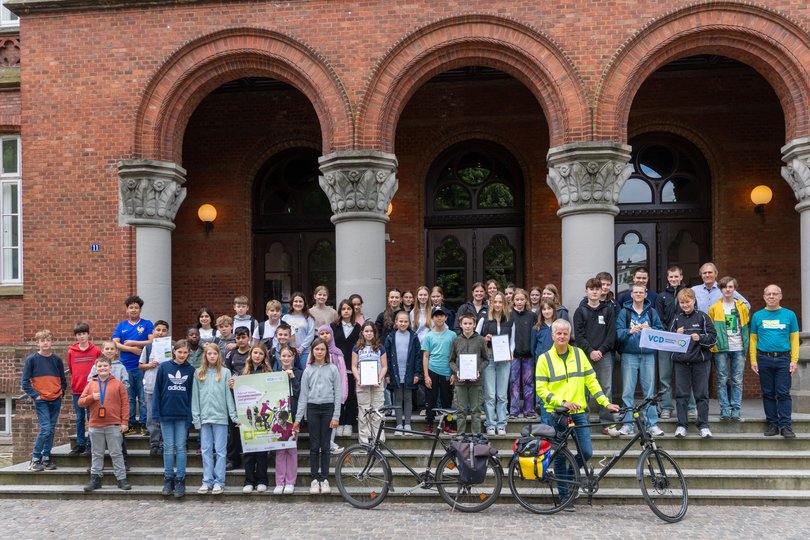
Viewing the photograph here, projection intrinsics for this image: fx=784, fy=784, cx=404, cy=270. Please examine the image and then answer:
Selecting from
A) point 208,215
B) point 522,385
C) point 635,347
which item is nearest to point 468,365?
point 522,385

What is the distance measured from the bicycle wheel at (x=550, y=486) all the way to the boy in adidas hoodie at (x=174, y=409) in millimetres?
3617

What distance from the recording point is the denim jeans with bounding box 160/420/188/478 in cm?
861

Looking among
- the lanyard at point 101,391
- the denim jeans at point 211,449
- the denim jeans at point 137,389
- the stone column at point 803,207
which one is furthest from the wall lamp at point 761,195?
the lanyard at point 101,391

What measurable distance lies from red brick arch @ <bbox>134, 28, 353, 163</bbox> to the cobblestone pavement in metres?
5.43

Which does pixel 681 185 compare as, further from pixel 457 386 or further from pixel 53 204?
pixel 53 204

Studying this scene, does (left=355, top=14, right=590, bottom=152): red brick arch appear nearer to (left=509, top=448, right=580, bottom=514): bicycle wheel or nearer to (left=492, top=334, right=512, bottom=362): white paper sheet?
(left=492, top=334, right=512, bottom=362): white paper sheet

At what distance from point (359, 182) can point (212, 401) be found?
13.5ft

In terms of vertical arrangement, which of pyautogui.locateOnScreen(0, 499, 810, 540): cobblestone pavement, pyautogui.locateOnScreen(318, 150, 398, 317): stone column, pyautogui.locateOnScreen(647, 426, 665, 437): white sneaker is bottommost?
pyautogui.locateOnScreen(0, 499, 810, 540): cobblestone pavement

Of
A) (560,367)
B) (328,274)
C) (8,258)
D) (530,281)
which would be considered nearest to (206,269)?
(328,274)

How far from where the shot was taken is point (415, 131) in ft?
46.5

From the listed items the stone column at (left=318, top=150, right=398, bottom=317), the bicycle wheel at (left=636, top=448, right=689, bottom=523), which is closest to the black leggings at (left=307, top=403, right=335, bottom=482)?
the stone column at (left=318, top=150, right=398, bottom=317)

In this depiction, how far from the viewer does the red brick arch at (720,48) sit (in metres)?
10.9

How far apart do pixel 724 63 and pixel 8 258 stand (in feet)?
41.8

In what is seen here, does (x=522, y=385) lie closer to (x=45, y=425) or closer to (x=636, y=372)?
(x=636, y=372)
